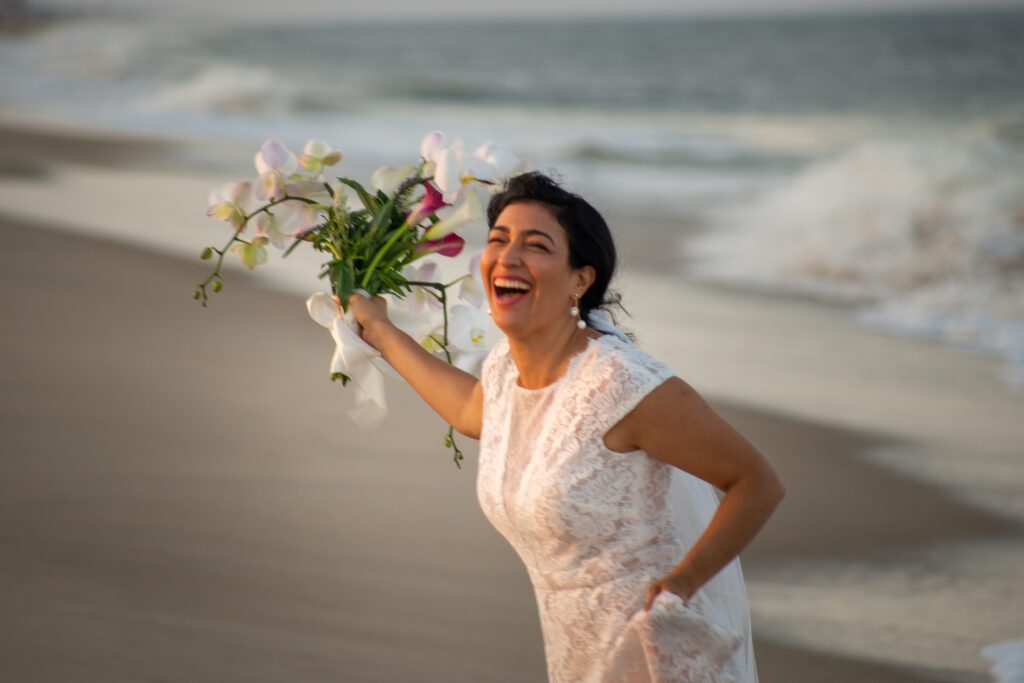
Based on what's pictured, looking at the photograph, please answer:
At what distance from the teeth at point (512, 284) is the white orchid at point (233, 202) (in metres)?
0.58

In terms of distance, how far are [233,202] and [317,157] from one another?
197 millimetres

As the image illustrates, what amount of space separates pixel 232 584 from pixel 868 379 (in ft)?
13.1

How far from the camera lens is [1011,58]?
25500mm

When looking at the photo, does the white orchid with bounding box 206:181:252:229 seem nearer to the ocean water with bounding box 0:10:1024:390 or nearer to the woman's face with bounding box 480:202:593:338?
the woman's face with bounding box 480:202:593:338

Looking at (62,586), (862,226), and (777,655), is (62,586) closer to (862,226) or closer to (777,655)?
(777,655)

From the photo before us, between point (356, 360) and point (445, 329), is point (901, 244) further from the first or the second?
point (356, 360)

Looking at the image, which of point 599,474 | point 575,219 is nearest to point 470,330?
point 575,219

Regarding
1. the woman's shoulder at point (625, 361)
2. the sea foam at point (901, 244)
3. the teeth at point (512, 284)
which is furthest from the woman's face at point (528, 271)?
the sea foam at point (901, 244)

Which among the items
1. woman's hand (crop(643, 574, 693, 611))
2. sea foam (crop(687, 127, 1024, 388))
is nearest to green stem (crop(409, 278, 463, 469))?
woman's hand (crop(643, 574, 693, 611))

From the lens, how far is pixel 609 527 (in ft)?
7.84

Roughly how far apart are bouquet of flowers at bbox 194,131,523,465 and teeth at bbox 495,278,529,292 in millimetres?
184

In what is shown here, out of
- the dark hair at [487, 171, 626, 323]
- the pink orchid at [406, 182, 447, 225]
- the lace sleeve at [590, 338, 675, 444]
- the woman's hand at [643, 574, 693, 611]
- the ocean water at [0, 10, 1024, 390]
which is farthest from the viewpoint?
the ocean water at [0, 10, 1024, 390]

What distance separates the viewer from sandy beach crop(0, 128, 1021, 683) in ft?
12.0

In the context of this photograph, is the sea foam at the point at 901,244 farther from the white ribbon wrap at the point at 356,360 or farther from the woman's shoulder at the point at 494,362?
→ the white ribbon wrap at the point at 356,360
